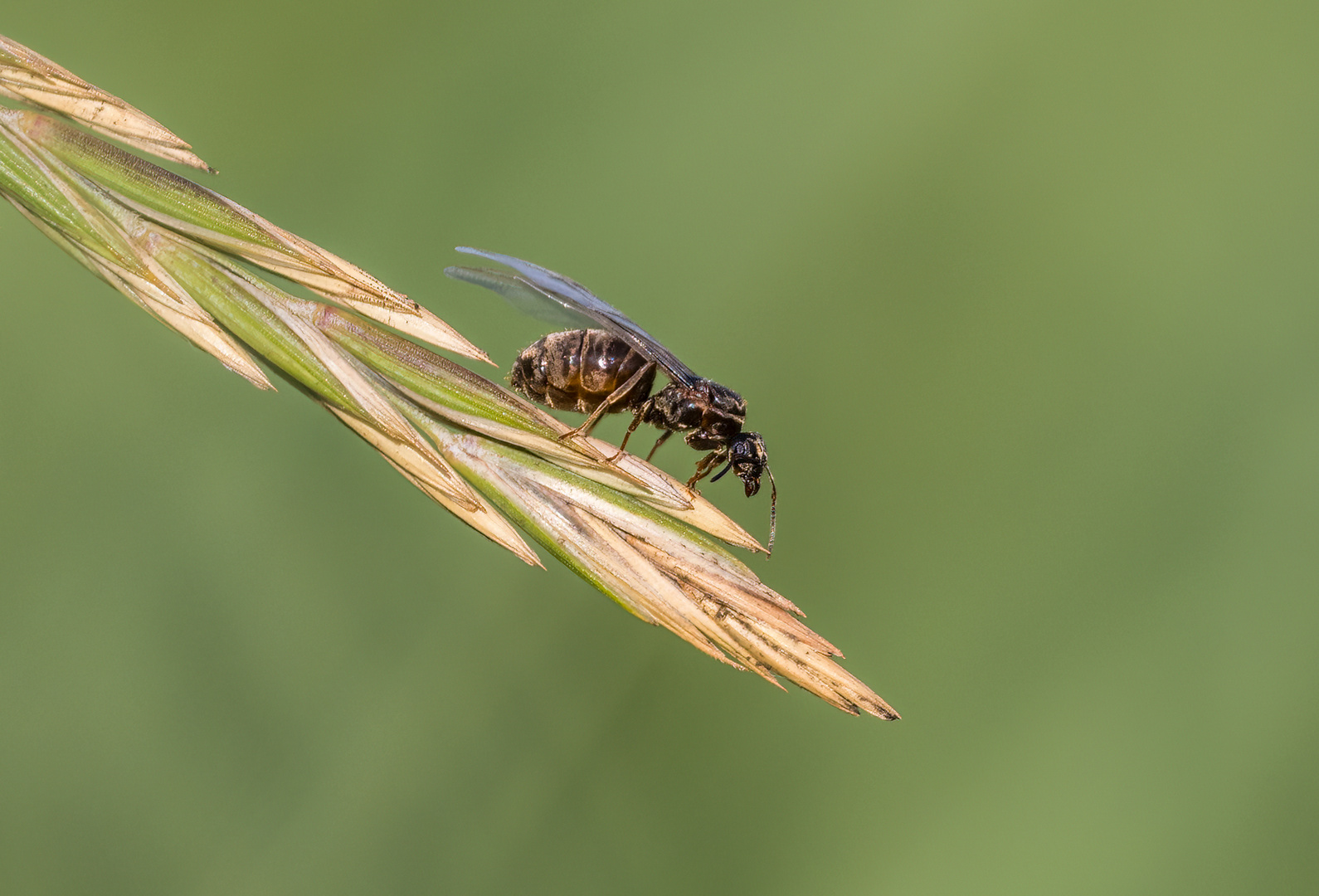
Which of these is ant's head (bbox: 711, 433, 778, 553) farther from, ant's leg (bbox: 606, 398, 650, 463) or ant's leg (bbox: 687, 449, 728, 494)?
ant's leg (bbox: 606, 398, 650, 463)

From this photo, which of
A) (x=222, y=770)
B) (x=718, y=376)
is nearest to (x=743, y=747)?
(x=718, y=376)

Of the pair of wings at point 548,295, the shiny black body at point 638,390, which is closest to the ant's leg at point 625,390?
the shiny black body at point 638,390

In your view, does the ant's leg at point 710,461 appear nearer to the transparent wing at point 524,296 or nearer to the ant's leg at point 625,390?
the ant's leg at point 625,390

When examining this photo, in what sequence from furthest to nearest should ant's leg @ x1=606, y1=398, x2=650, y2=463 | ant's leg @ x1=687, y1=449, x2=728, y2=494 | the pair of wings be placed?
ant's leg @ x1=687, y1=449, x2=728, y2=494 < ant's leg @ x1=606, y1=398, x2=650, y2=463 < the pair of wings

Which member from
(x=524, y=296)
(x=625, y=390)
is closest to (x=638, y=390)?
(x=625, y=390)

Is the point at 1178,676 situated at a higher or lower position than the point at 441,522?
higher

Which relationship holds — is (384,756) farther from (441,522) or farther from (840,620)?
(840,620)

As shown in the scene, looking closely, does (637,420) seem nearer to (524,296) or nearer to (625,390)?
(625,390)

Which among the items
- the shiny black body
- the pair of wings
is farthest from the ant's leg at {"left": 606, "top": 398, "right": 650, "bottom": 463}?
the pair of wings

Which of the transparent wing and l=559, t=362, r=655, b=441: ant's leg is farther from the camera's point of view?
l=559, t=362, r=655, b=441: ant's leg
